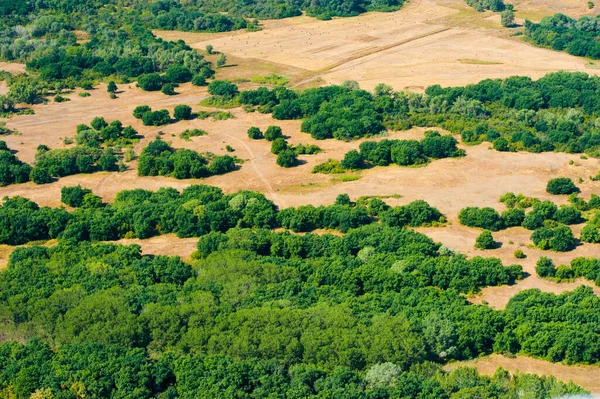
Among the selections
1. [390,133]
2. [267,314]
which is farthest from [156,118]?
[267,314]

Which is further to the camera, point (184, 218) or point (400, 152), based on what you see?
point (400, 152)

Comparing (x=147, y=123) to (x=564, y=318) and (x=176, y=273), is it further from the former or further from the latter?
(x=564, y=318)

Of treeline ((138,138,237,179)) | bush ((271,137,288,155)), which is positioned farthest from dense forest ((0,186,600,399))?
bush ((271,137,288,155))

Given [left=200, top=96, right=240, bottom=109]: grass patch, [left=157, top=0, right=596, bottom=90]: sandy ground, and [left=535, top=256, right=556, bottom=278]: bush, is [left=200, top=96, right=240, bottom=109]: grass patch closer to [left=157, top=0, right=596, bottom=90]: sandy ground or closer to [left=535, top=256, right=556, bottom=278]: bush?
[left=157, top=0, right=596, bottom=90]: sandy ground

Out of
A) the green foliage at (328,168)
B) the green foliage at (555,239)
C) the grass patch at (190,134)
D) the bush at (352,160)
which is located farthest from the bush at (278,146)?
the green foliage at (555,239)

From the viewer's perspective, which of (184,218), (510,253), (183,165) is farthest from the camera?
(183,165)

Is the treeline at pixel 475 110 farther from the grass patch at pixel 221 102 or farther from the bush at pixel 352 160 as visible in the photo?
the bush at pixel 352 160

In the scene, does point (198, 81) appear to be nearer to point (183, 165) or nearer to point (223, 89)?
point (223, 89)
